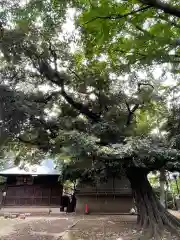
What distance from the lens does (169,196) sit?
74.8ft

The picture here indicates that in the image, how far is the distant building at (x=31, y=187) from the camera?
721 inches

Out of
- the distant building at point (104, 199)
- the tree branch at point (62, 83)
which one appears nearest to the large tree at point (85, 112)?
the tree branch at point (62, 83)

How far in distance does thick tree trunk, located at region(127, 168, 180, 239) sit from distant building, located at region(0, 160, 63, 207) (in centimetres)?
781

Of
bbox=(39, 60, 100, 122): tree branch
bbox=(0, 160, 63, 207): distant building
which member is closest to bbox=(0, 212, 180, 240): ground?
bbox=(39, 60, 100, 122): tree branch

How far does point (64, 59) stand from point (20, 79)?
249 cm

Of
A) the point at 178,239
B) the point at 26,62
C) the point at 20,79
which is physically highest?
the point at 26,62

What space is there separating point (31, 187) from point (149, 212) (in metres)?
10.6

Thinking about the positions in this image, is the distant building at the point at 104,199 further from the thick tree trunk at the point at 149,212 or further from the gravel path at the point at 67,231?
the thick tree trunk at the point at 149,212

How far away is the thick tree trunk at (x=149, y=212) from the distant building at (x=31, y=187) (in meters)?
7.81

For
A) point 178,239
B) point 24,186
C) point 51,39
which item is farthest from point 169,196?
point 51,39

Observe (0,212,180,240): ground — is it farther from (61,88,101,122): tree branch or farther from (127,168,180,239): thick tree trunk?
(61,88,101,122): tree branch

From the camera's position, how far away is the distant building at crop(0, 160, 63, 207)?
18312 millimetres

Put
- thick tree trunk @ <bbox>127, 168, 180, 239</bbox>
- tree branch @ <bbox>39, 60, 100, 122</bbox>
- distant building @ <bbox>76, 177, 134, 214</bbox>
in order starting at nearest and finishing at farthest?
thick tree trunk @ <bbox>127, 168, 180, 239</bbox> < tree branch @ <bbox>39, 60, 100, 122</bbox> < distant building @ <bbox>76, 177, 134, 214</bbox>

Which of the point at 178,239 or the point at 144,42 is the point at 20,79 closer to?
the point at 178,239
